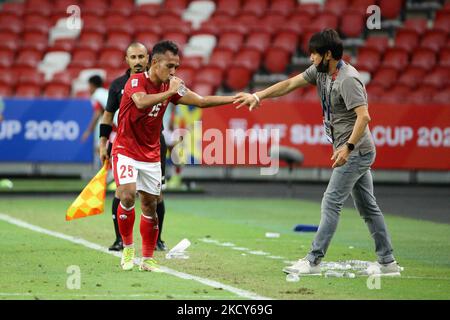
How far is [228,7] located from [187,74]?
164 inches

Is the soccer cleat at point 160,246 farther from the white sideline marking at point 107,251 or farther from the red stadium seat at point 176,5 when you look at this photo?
the red stadium seat at point 176,5

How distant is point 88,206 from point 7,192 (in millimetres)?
10591

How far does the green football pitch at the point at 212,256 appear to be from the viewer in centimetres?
978

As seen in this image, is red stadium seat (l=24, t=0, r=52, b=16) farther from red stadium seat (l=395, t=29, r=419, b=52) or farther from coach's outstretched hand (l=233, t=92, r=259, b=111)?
coach's outstretched hand (l=233, t=92, r=259, b=111)

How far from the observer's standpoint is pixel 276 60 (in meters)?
30.2

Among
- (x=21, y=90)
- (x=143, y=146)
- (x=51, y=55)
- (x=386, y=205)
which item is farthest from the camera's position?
(x=51, y=55)

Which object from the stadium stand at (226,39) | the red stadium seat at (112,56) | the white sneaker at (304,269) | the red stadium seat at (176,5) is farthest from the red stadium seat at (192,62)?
the white sneaker at (304,269)

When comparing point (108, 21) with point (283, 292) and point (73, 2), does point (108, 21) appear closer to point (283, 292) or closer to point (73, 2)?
point (73, 2)

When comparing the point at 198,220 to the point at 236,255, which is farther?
the point at 198,220

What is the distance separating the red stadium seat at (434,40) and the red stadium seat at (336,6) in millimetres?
2435

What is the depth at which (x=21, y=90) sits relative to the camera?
28.7 metres

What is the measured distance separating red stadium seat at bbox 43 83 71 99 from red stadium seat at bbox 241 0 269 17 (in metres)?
6.06

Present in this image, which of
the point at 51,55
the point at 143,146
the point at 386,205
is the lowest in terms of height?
the point at 386,205
